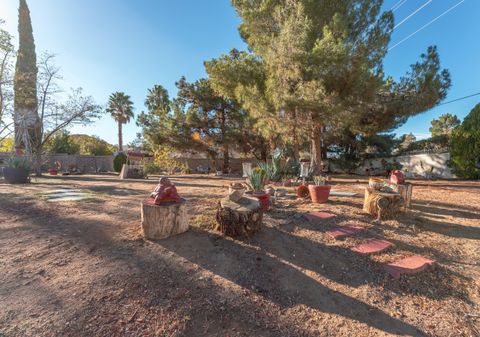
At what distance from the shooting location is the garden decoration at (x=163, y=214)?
8.22ft

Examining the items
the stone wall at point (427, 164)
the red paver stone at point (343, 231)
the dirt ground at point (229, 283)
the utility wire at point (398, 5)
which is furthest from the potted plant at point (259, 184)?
the stone wall at point (427, 164)

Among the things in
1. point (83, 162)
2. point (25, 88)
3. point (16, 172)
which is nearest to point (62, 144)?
point (83, 162)

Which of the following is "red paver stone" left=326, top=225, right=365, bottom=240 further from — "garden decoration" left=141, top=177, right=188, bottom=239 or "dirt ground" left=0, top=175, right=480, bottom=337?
"garden decoration" left=141, top=177, right=188, bottom=239

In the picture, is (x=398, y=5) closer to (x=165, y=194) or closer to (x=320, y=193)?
(x=320, y=193)

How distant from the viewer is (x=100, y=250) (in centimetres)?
234

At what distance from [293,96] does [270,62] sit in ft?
5.29

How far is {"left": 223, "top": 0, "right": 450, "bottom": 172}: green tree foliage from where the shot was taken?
634 centimetres

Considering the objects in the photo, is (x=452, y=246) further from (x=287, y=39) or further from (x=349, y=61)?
(x=287, y=39)

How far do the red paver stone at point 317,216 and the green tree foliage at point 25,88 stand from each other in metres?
12.8

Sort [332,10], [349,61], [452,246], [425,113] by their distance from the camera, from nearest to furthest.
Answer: [452,246]
[349,61]
[332,10]
[425,113]

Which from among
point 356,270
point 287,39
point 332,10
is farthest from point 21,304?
point 332,10

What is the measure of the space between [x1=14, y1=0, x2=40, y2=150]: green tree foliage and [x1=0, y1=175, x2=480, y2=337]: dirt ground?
396 inches

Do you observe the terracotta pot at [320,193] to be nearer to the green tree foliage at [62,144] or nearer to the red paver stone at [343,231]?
the red paver stone at [343,231]

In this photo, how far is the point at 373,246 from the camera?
8.50 feet
